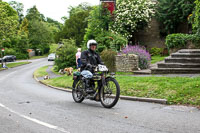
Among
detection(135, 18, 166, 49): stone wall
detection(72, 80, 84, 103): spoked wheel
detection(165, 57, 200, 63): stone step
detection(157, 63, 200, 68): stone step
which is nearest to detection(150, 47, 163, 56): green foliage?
detection(135, 18, 166, 49): stone wall

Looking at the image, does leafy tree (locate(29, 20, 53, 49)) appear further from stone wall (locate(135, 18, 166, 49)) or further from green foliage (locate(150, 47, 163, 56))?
green foliage (locate(150, 47, 163, 56))

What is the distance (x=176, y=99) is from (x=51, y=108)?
388cm

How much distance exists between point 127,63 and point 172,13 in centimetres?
1663

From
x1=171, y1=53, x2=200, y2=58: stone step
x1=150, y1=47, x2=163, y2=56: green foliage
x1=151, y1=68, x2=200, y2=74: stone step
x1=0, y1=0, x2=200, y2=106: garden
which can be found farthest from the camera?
x1=150, y1=47, x2=163, y2=56: green foliage

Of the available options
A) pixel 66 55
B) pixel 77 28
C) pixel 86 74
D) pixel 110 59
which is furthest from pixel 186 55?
pixel 77 28

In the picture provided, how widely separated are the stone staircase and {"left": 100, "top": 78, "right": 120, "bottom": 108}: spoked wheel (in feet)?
24.6

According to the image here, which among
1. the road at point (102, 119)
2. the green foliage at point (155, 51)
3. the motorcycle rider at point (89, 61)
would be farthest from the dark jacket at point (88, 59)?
the green foliage at point (155, 51)

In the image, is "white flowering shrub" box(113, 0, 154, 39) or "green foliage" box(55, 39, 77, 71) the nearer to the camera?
"green foliage" box(55, 39, 77, 71)

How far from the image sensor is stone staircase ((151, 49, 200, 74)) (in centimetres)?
1396

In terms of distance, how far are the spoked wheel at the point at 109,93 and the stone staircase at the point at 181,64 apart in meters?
7.50

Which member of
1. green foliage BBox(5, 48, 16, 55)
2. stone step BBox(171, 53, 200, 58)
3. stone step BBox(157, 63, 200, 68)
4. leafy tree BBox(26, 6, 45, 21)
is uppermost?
leafy tree BBox(26, 6, 45, 21)

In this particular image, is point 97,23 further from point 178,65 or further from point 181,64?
point 181,64

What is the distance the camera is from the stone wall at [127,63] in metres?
17.3

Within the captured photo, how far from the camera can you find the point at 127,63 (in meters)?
17.5
